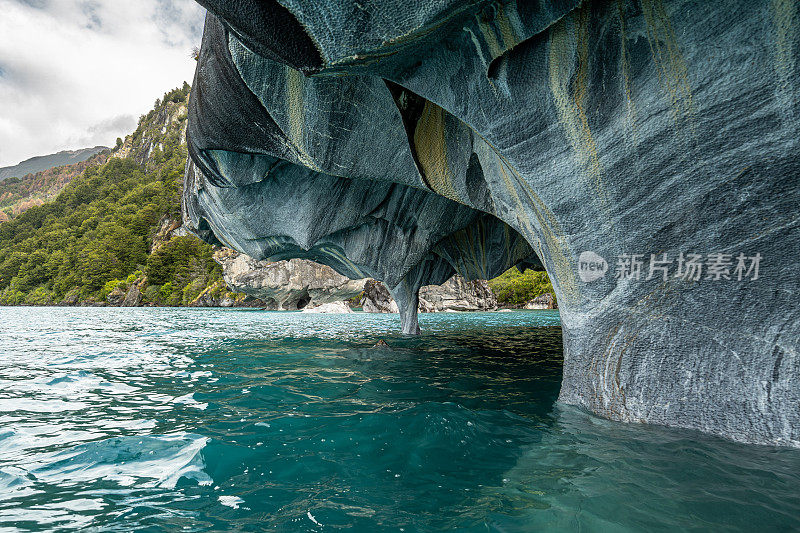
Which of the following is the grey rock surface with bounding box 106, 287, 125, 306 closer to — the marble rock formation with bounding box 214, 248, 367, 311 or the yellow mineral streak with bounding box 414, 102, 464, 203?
→ the marble rock formation with bounding box 214, 248, 367, 311

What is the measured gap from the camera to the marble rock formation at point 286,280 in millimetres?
36031

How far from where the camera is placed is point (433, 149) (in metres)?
5.49

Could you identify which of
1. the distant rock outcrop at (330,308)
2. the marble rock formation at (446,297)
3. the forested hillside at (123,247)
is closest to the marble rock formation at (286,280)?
the distant rock outcrop at (330,308)

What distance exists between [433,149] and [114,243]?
80319 mm

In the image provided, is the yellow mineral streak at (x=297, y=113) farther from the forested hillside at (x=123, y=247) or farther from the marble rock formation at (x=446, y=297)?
the marble rock formation at (x=446, y=297)

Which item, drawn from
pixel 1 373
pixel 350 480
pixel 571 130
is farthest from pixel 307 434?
pixel 1 373

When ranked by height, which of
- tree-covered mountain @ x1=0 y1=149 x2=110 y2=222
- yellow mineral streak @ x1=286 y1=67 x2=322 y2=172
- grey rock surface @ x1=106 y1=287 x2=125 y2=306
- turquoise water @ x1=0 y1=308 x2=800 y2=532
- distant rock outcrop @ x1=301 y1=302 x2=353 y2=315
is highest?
tree-covered mountain @ x1=0 y1=149 x2=110 y2=222

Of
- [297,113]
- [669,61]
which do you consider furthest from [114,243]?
[669,61]

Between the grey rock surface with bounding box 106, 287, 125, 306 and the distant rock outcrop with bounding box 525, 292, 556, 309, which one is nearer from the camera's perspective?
the distant rock outcrop with bounding box 525, 292, 556, 309

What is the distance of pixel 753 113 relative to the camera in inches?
105

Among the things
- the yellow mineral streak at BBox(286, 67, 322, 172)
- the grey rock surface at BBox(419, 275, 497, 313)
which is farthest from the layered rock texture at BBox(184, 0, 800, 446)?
the grey rock surface at BBox(419, 275, 497, 313)

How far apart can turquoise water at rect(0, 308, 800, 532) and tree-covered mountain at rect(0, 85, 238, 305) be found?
53233 mm

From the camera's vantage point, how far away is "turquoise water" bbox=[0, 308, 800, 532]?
2.10 meters

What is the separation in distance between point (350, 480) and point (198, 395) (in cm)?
360
